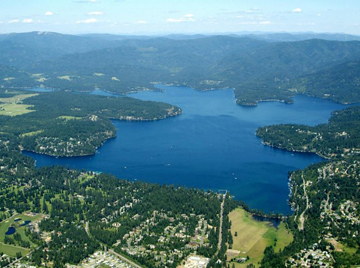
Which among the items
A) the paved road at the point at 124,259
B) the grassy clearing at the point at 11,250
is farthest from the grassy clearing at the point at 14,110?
the paved road at the point at 124,259

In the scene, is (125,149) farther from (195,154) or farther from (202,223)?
(202,223)

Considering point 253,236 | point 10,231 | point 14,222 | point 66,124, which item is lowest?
point 10,231

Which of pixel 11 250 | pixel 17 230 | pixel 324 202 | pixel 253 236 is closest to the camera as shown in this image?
pixel 11 250

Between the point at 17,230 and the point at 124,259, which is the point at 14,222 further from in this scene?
the point at 124,259

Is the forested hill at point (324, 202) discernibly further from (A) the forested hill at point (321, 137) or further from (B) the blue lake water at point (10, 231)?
(B) the blue lake water at point (10, 231)

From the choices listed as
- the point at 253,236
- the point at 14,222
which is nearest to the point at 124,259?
the point at 253,236

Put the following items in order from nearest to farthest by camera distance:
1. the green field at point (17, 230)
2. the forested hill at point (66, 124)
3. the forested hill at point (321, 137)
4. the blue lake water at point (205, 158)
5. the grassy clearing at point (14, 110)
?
the green field at point (17, 230)
the blue lake water at point (205, 158)
the forested hill at point (321, 137)
the forested hill at point (66, 124)
the grassy clearing at point (14, 110)

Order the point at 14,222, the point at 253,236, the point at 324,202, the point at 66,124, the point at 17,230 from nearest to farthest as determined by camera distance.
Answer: the point at 253,236
the point at 17,230
the point at 14,222
the point at 324,202
the point at 66,124

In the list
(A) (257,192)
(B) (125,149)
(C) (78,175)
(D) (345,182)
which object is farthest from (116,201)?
(D) (345,182)

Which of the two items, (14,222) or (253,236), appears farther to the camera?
(14,222)
